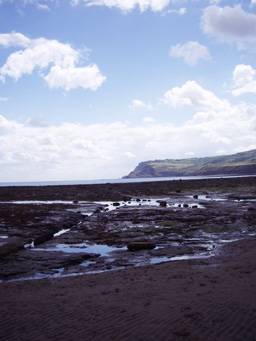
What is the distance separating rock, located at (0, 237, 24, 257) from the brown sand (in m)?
7.14

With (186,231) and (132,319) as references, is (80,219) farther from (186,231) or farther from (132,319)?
(132,319)

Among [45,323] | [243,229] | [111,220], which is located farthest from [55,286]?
[111,220]

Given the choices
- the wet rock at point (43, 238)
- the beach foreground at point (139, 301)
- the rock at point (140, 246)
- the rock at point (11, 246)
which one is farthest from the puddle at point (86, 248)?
the beach foreground at point (139, 301)

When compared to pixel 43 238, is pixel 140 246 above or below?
below

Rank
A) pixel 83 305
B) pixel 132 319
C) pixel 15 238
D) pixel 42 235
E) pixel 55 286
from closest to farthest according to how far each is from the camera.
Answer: pixel 132 319 → pixel 83 305 → pixel 55 286 → pixel 15 238 → pixel 42 235

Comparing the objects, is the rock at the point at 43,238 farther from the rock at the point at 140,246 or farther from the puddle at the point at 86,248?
the rock at the point at 140,246

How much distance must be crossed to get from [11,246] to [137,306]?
14.8m

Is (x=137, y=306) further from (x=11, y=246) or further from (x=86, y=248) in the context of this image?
(x=11, y=246)

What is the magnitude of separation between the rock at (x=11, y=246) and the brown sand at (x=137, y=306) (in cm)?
714

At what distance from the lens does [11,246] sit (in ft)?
81.1

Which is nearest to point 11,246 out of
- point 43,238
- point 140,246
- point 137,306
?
point 43,238

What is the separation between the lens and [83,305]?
12.5m

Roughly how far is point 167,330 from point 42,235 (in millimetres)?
20977

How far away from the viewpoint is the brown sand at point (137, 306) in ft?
33.1
